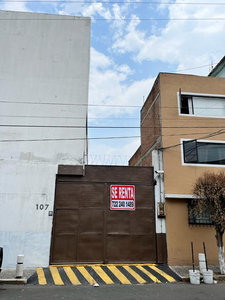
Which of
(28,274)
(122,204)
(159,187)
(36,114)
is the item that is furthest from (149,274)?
(36,114)

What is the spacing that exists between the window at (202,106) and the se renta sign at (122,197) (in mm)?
4934

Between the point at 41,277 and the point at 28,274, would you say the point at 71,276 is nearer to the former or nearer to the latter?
the point at 41,277

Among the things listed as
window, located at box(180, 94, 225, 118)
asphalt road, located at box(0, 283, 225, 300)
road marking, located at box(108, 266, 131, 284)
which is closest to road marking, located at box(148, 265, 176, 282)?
asphalt road, located at box(0, 283, 225, 300)

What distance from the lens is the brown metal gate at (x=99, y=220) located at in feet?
32.5

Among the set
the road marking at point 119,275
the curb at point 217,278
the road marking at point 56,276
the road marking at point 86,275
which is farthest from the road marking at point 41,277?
the curb at point 217,278

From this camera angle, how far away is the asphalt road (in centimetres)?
660

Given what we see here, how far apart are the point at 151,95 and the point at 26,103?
686 centimetres

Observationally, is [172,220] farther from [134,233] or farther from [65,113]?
[65,113]

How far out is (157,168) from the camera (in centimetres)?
1111

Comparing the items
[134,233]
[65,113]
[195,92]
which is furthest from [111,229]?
[195,92]

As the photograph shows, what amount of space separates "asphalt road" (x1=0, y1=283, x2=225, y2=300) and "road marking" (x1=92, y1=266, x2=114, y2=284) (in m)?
0.45

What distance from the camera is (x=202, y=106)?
484 inches

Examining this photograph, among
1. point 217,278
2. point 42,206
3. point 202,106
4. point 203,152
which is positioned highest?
point 202,106

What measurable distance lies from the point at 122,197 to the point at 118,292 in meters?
4.19
